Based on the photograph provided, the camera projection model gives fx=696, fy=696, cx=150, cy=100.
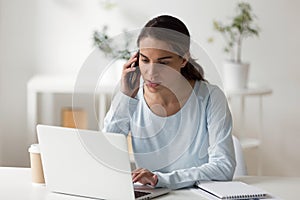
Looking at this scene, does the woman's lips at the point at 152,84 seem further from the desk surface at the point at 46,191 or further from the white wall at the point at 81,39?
the white wall at the point at 81,39

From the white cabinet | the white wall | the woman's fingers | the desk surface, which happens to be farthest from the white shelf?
the woman's fingers

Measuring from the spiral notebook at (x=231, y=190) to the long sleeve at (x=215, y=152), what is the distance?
0.10 feet

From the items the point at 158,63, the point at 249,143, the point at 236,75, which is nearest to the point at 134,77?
the point at 158,63

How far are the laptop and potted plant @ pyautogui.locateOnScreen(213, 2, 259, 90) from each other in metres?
1.64

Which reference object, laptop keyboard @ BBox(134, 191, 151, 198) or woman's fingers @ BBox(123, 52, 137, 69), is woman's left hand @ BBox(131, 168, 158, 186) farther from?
woman's fingers @ BBox(123, 52, 137, 69)

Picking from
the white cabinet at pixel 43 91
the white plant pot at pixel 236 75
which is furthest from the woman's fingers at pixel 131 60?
the white plant pot at pixel 236 75

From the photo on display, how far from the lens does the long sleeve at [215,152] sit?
197 cm

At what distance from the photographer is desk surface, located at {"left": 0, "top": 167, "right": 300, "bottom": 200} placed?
1.87m

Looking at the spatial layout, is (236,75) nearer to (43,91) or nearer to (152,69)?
(43,91)

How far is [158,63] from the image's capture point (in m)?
1.88

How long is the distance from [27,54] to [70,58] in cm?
24

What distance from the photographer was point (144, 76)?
6.36 feet

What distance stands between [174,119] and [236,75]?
1.48 meters

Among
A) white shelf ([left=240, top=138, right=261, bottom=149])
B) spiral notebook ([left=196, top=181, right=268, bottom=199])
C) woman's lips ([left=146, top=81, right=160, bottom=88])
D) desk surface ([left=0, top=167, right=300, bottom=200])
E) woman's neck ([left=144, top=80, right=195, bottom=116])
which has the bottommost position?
white shelf ([left=240, top=138, right=261, bottom=149])
